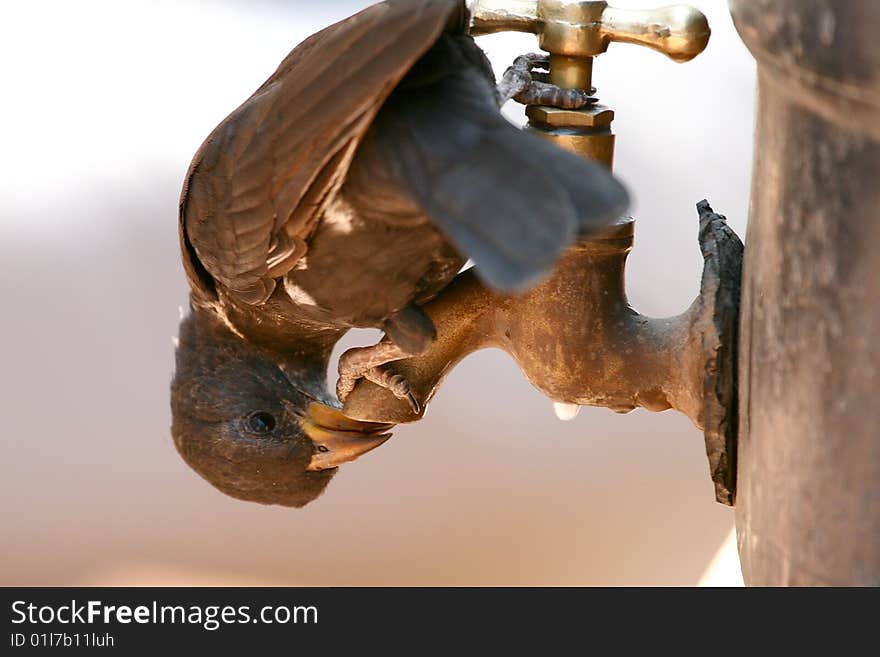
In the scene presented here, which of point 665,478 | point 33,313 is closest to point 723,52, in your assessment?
point 665,478

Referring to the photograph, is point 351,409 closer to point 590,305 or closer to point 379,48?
point 590,305

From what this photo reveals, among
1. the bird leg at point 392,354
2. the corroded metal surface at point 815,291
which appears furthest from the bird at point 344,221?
the corroded metal surface at point 815,291

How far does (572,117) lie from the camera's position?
44.7 inches

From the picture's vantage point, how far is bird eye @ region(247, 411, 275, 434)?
4.73 feet

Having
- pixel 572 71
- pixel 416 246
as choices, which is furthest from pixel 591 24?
pixel 416 246

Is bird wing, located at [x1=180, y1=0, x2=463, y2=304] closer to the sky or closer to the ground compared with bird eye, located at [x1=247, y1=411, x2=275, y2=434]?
closer to the sky

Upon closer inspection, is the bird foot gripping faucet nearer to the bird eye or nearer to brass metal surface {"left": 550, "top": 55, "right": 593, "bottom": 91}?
brass metal surface {"left": 550, "top": 55, "right": 593, "bottom": 91}

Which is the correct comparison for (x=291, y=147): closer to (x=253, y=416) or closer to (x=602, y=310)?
(x=602, y=310)

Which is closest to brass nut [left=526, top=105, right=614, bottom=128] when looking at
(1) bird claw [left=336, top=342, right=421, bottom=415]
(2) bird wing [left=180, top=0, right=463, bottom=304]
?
(2) bird wing [left=180, top=0, right=463, bottom=304]

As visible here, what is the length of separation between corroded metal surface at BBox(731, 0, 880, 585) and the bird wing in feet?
0.77

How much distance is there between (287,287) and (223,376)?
262mm

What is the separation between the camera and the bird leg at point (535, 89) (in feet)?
3.74

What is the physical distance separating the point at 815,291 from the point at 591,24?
0.35 meters

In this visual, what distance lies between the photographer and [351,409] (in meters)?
1.34
